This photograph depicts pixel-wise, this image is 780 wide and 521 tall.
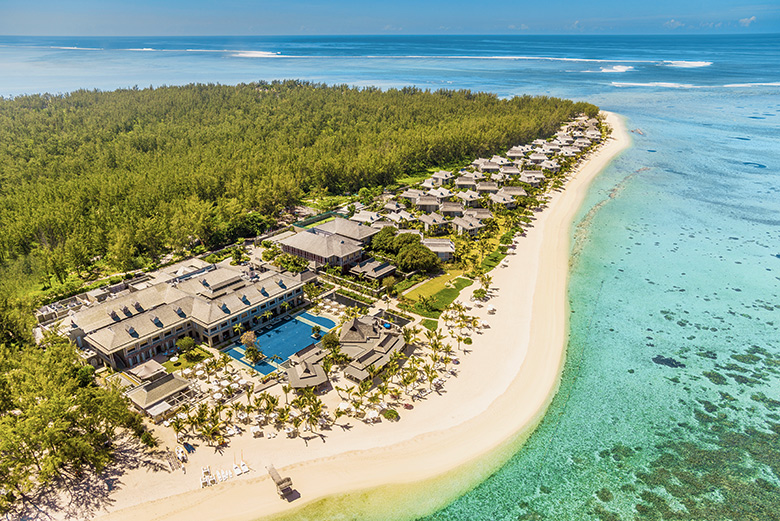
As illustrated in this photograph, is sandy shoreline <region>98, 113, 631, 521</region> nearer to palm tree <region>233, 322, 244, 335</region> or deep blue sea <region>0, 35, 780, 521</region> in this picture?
deep blue sea <region>0, 35, 780, 521</region>

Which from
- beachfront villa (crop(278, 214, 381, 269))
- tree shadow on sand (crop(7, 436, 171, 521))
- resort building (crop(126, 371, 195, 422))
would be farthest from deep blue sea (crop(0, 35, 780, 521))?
beachfront villa (crop(278, 214, 381, 269))

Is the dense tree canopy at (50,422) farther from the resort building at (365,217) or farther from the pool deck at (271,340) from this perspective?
the resort building at (365,217)

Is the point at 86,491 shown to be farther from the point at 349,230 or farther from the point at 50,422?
the point at 349,230

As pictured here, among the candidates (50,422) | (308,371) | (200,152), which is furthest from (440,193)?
(50,422)

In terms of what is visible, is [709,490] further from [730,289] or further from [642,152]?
[642,152]

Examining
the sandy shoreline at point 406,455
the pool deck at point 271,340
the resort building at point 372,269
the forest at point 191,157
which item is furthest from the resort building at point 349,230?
the sandy shoreline at point 406,455

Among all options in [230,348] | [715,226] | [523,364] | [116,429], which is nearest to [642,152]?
[715,226]
